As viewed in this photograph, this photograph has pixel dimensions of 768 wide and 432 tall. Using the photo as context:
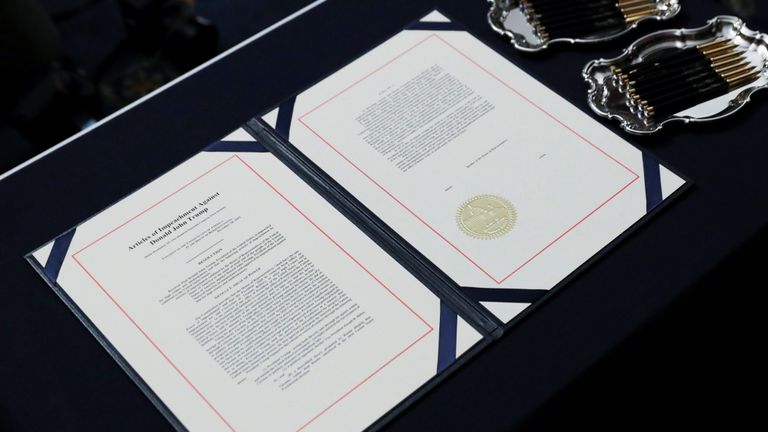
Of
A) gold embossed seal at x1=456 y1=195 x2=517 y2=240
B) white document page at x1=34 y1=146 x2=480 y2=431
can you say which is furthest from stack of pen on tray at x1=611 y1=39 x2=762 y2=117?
white document page at x1=34 y1=146 x2=480 y2=431

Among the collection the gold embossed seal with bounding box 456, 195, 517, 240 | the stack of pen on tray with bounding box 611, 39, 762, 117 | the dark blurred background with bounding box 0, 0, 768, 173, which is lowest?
the stack of pen on tray with bounding box 611, 39, 762, 117

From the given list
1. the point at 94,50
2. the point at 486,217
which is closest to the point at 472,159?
the point at 486,217

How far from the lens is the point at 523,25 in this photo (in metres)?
1.14

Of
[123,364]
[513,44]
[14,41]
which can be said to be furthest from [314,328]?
[14,41]

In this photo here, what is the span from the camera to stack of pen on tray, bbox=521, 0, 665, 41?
1.12m

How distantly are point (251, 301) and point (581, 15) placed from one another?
22.6 inches

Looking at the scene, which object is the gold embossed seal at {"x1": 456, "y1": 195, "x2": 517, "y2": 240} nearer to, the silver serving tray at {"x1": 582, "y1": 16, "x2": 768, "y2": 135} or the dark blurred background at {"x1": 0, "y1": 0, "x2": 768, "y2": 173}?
the silver serving tray at {"x1": 582, "y1": 16, "x2": 768, "y2": 135}

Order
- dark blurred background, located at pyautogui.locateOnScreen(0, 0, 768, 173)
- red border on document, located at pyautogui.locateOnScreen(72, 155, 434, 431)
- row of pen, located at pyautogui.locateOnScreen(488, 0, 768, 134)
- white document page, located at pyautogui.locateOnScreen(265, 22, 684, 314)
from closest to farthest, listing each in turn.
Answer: red border on document, located at pyautogui.locateOnScreen(72, 155, 434, 431) < white document page, located at pyautogui.locateOnScreen(265, 22, 684, 314) < row of pen, located at pyautogui.locateOnScreen(488, 0, 768, 134) < dark blurred background, located at pyautogui.locateOnScreen(0, 0, 768, 173)

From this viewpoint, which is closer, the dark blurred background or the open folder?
the open folder

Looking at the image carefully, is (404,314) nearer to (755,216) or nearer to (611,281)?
(611,281)

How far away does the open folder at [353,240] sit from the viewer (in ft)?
2.82

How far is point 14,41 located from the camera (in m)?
1.41

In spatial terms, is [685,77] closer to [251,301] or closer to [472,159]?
[472,159]

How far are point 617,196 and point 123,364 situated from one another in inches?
22.1
